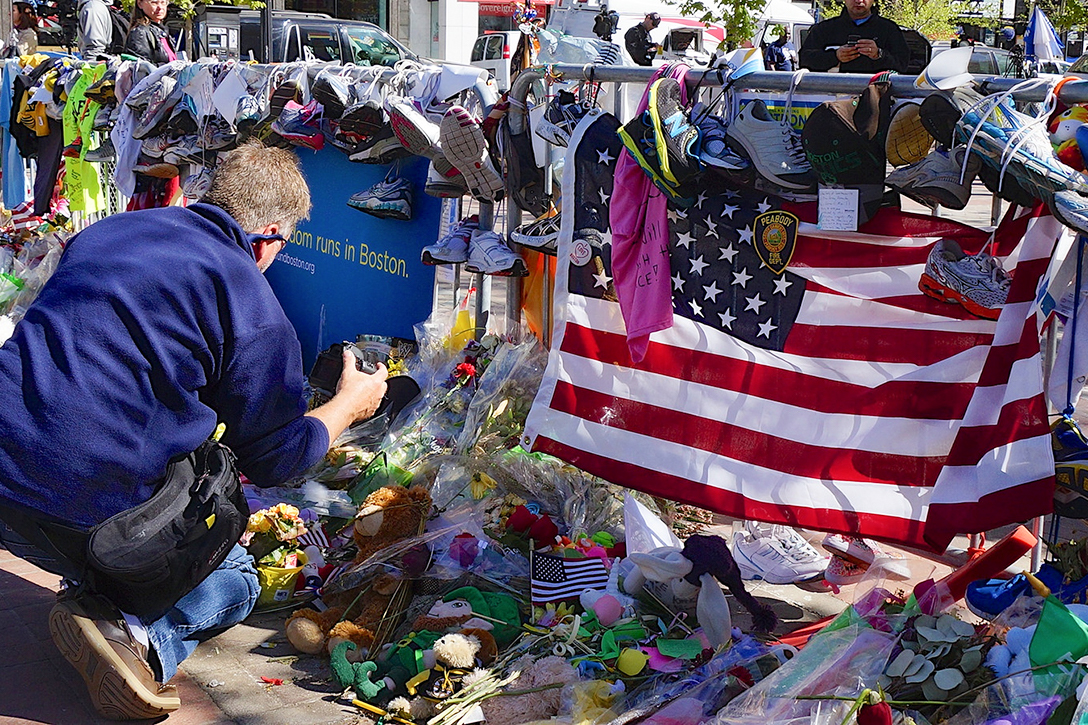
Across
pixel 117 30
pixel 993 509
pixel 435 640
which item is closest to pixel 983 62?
pixel 993 509

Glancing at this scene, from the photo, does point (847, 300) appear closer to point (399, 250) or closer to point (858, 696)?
point (858, 696)

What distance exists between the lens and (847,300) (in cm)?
350

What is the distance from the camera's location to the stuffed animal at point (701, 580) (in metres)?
3.14

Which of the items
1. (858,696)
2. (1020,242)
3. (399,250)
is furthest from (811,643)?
(399,250)

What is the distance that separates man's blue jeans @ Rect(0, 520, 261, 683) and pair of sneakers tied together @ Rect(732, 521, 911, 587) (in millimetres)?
1727

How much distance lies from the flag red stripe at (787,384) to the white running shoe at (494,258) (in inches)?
20.9

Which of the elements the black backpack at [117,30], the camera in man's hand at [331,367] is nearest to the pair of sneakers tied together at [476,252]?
the camera in man's hand at [331,367]

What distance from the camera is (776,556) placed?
4.03 m

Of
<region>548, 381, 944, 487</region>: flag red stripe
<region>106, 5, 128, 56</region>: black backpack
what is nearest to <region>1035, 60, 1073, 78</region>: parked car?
<region>548, 381, 944, 487</region>: flag red stripe

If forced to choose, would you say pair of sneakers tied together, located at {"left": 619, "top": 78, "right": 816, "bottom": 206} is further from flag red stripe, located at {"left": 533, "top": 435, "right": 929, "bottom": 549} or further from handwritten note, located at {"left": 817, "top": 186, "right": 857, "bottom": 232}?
flag red stripe, located at {"left": 533, "top": 435, "right": 929, "bottom": 549}

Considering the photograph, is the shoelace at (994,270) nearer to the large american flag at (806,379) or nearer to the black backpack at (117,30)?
the large american flag at (806,379)

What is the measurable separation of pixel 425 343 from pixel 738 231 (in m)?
2.06

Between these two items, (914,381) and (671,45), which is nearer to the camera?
(914,381)

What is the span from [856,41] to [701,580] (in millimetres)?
4091
